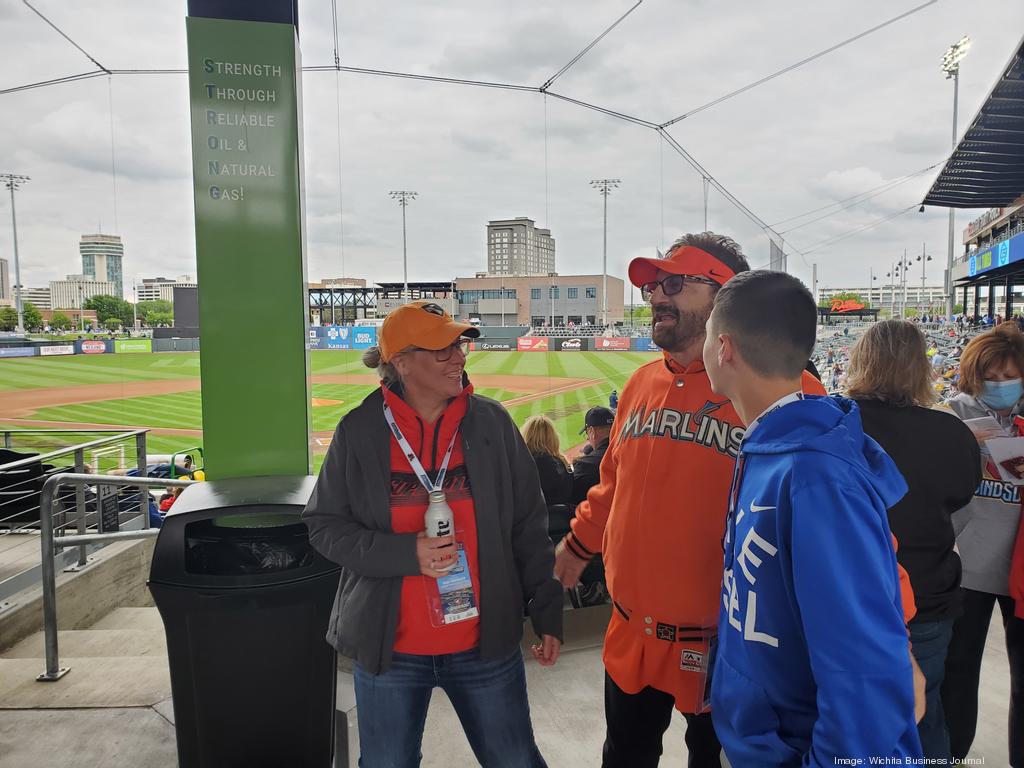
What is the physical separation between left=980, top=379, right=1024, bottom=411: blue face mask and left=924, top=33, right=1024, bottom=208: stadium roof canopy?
1125 cm

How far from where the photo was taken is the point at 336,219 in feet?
13.6

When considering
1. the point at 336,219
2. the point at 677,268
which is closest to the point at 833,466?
the point at 677,268

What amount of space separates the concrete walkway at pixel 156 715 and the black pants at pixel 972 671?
0.25 m

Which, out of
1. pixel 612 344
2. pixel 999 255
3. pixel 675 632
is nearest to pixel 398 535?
pixel 675 632

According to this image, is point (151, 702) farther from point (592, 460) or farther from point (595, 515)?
point (592, 460)

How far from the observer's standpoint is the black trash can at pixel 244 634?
6.04 feet

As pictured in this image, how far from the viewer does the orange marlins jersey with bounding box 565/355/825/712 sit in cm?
140

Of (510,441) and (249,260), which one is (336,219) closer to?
(249,260)

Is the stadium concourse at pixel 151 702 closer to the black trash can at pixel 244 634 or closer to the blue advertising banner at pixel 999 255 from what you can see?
the black trash can at pixel 244 634

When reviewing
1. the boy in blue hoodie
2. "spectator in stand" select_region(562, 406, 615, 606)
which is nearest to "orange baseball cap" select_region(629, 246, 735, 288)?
the boy in blue hoodie

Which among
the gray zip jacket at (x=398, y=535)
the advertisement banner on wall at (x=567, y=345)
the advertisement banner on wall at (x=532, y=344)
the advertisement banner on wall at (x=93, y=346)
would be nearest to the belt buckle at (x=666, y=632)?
the gray zip jacket at (x=398, y=535)

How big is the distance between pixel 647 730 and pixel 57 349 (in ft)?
92.1

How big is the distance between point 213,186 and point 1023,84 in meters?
15.4

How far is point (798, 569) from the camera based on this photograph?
0.85 meters
